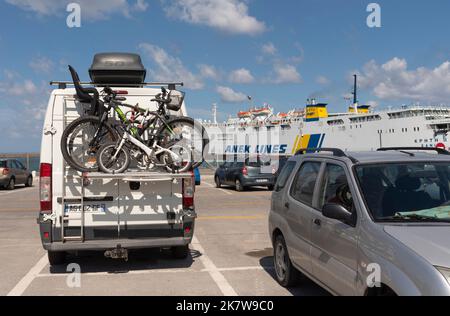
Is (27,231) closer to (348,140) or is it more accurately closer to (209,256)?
(209,256)

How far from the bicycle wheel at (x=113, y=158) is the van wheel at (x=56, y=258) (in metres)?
1.46

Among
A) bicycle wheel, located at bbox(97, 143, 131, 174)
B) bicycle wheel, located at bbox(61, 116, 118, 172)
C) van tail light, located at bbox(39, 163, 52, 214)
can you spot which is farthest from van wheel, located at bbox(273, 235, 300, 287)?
van tail light, located at bbox(39, 163, 52, 214)

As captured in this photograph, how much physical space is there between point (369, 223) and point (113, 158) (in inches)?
154

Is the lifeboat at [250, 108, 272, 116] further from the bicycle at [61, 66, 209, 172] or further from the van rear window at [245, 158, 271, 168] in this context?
the bicycle at [61, 66, 209, 172]

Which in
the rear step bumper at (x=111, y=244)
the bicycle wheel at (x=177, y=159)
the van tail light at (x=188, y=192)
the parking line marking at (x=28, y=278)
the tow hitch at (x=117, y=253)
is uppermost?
the bicycle wheel at (x=177, y=159)

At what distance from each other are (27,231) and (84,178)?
4.92 m

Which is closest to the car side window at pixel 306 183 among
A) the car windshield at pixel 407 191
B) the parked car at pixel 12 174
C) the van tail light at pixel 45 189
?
the car windshield at pixel 407 191

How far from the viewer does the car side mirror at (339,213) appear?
13.4 feet

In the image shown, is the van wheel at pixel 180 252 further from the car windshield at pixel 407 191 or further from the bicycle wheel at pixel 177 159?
the car windshield at pixel 407 191

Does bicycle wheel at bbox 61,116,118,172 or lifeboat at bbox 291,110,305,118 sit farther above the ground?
lifeboat at bbox 291,110,305,118

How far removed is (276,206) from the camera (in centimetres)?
616

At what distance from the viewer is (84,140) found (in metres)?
→ 6.63

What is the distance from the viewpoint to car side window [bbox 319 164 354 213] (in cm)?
447

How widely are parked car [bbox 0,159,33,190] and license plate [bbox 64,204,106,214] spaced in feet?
56.9
